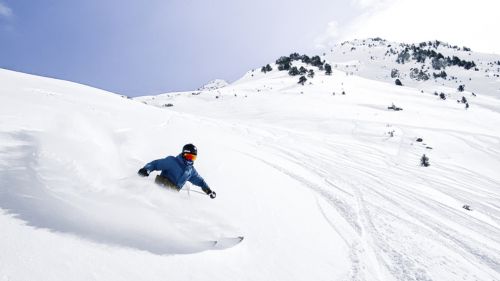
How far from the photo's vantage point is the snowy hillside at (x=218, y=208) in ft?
13.7

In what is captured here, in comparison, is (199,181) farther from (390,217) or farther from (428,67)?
(428,67)

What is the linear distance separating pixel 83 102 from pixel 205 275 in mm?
11258

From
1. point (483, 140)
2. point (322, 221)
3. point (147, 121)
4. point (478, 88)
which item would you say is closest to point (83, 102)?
point (147, 121)

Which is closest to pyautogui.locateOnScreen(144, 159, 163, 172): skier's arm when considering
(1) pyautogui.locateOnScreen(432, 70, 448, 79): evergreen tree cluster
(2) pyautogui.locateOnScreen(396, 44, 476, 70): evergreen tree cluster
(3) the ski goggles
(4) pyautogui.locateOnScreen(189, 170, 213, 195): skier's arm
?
(3) the ski goggles

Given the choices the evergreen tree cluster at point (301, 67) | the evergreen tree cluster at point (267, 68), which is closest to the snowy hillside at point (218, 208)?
the evergreen tree cluster at point (301, 67)

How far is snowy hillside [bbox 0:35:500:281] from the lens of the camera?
4188mm

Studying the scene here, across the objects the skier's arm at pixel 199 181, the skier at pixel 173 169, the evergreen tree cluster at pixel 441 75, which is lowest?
the skier's arm at pixel 199 181

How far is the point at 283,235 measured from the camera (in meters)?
6.25

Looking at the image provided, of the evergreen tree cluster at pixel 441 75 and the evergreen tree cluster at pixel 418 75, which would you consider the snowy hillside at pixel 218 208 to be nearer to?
the evergreen tree cluster at pixel 418 75

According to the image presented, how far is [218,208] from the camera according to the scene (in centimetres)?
676

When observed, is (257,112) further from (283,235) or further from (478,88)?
(478,88)

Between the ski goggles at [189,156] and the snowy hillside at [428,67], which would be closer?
the ski goggles at [189,156]

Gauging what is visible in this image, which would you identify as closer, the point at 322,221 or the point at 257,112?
the point at 322,221

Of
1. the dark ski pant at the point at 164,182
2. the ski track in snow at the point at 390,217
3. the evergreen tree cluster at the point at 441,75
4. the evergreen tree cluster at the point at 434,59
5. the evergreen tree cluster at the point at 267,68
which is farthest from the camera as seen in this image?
the evergreen tree cluster at the point at 434,59
